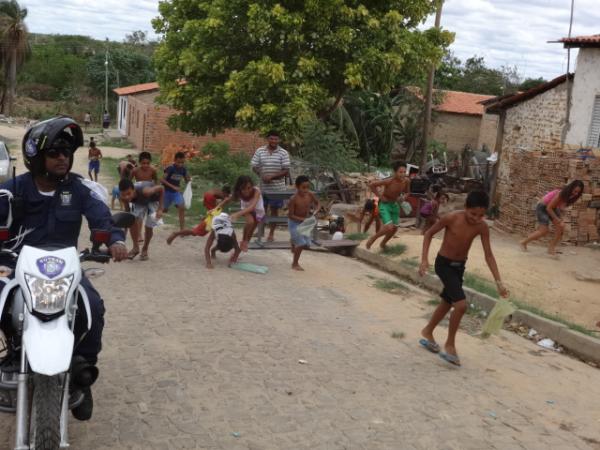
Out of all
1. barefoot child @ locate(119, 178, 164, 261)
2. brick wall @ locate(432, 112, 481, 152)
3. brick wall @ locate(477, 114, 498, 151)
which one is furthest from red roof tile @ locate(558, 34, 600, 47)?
brick wall @ locate(432, 112, 481, 152)

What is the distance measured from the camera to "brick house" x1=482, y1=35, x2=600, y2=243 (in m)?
15.2

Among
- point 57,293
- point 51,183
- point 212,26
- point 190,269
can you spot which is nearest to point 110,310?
point 190,269

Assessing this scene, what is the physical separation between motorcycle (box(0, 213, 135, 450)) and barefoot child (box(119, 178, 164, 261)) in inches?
258

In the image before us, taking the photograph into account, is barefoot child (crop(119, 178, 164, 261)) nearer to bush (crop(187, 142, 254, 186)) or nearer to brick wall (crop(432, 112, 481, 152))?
bush (crop(187, 142, 254, 186))

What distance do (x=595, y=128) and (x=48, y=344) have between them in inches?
654

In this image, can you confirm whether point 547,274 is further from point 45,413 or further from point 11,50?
point 11,50

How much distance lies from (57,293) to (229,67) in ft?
46.8

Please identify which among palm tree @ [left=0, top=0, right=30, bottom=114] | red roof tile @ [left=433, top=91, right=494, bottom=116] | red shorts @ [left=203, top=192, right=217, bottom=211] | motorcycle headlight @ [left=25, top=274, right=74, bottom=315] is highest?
palm tree @ [left=0, top=0, right=30, bottom=114]

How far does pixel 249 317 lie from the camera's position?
742cm

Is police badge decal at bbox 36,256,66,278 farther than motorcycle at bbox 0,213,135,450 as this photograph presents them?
Yes

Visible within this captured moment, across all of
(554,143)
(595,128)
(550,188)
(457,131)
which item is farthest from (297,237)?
(457,131)

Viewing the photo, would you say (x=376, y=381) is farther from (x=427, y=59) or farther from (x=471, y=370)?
(x=427, y=59)

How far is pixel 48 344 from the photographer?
11.3 ft

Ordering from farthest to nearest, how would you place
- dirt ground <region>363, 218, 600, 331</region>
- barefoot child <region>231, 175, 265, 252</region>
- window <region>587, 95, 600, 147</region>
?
window <region>587, 95, 600, 147</region>
barefoot child <region>231, 175, 265, 252</region>
dirt ground <region>363, 218, 600, 331</region>
